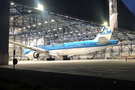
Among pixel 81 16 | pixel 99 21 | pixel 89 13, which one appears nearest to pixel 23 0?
pixel 81 16

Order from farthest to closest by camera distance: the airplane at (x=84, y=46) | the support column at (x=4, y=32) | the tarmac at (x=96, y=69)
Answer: the airplane at (x=84, y=46) < the support column at (x=4, y=32) < the tarmac at (x=96, y=69)

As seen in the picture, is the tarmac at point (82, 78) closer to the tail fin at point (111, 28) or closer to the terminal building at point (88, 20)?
the terminal building at point (88, 20)

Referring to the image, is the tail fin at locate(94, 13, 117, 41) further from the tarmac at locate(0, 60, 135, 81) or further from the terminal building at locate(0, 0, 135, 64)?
the tarmac at locate(0, 60, 135, 81)

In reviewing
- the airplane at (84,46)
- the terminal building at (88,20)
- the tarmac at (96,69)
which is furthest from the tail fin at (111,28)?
the tarmac at (96,69)

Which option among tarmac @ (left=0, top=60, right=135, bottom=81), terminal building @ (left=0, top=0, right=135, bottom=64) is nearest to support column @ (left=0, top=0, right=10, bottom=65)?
terminal building @ (left=0, top=0, right=135, bottom=64)

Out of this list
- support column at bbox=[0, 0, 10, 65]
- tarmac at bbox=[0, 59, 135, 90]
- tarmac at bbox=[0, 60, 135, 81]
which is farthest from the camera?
support column at bbox=[0, 0, 10, 65]

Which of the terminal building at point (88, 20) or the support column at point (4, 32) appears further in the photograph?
the terminal building at point (88, 20)

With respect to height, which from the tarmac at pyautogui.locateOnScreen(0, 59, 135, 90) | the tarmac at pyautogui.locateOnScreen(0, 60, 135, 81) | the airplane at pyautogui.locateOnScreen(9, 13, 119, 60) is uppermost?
the airplane at pyautogui.locateOnScreen(9, 13, 119, 60)

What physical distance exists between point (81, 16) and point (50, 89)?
22.1 metres

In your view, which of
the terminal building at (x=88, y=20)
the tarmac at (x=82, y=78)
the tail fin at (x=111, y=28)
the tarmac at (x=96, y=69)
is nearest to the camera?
the tarmac at (x=82, y=78)

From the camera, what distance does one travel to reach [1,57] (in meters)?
21.2

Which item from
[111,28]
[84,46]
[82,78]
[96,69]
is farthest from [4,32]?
[111,28]

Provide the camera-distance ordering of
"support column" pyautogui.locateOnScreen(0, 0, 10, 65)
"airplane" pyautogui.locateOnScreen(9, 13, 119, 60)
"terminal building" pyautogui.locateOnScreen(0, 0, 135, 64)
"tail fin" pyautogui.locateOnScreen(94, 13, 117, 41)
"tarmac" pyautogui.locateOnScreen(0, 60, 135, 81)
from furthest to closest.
Result: "tail fin" pyautogui.locateOnScreen(94, 13, 117, 41) → "airplane" pyautogui.locateOnScreen(9, 13, 119, 60) → "terminal building" pyautogui.locateOnScreen(0, 0, 135, 64) → "support column" pyautogui.locateOnScreen(0, 0, 10, 65) → "tarmac" pyautogui.locateOnScreen(0, 60, 135, 81)

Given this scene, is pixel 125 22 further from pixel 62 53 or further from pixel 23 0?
pixel 23 0
